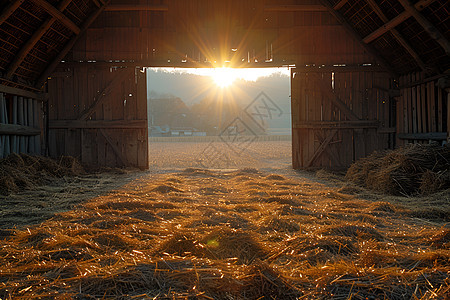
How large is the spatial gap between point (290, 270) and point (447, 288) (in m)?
1.07

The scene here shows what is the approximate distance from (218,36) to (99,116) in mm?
4837

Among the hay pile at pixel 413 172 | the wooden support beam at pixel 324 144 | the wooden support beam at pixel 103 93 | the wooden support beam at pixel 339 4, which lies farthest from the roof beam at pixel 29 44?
the hay pile at pixel 413 172

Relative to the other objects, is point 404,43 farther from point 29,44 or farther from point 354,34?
point 29,44

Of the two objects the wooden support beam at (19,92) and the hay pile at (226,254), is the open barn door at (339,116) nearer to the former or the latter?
the hay pile at (226,254)

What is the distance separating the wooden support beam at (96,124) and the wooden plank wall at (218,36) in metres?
2.07

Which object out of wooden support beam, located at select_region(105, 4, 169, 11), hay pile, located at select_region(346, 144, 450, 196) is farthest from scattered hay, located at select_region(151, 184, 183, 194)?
wooden support beam, located at select_region(105, 4, 169, 11)

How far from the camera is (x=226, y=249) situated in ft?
9.84

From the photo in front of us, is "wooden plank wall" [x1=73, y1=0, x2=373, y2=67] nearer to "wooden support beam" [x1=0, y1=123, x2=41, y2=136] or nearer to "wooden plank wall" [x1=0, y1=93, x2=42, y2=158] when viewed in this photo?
"wooden plank wall" [x1=0, y1=93, x2=42, y2=158]

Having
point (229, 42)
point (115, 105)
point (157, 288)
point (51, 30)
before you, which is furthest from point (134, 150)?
point (157, 288)

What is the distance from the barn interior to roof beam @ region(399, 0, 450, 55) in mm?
24

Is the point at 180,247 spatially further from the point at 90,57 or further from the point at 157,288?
the point at 90,57

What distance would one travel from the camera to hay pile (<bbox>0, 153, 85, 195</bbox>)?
Answer: 652 centimetres

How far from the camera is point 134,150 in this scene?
10656 millimetres

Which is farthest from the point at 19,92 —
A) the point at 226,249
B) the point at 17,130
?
the point at 226,249
